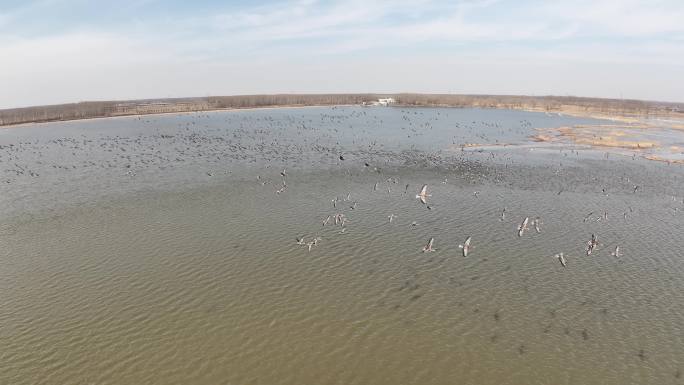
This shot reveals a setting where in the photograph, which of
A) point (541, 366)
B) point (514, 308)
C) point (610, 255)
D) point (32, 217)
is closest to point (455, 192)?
point (610, 255)

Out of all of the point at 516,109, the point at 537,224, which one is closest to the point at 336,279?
the point at 537,224

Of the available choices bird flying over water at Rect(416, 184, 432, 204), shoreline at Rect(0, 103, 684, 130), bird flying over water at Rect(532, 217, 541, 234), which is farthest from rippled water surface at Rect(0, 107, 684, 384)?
shoreline at Rect(0, 103, 684, 130)

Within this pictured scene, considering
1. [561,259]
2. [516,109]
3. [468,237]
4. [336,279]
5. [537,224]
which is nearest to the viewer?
[336,279]

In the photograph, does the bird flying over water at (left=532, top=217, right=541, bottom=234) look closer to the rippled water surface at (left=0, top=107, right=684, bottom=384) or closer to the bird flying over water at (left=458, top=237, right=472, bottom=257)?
the rippled water surface at (left=0, top=107, right=684, bottom=384)

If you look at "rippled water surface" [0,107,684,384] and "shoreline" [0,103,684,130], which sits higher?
"shoreline" [0,103,684,130]

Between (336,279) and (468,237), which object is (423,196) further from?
(336,279)

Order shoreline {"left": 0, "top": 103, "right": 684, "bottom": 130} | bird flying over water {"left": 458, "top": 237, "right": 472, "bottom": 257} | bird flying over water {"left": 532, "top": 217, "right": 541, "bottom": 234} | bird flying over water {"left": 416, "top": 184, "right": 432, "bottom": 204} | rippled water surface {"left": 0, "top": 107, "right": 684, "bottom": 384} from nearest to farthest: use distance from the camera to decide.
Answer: rippled water surface {"left": 0, "top": 107, "right": 684, "bottom": 384} → bird flying over water {"left": 458, "top": 237, "right": 472, "bottom": 257} → bird flying over water {"left": 532, "top": 217, "right": 541, "bottom": 234} → bird flying over water {"left": 416, "top": 184, "right": 432, "bottom": 204} → shoreline {"left": 0, "top": 103, "right": 684, "bottom": 130}

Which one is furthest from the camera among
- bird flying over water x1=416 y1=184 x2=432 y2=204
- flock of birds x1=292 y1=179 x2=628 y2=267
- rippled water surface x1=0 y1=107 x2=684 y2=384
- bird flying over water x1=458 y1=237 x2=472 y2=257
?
bird flying over water x1=416 y1=184 x2=432 y2=204

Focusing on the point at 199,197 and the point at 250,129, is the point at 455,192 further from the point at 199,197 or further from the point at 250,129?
the point at 250,129
